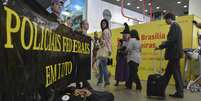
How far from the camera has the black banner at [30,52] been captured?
1246 millimetres

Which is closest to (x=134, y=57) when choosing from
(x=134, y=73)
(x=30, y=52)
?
(x=134, y=73)

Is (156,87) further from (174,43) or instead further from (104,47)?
(104,47)

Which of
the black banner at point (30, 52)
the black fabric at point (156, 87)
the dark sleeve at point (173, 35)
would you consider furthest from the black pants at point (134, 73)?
the black banner at point (30, 52)

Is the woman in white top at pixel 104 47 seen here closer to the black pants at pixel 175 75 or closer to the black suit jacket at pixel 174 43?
the black suit jacket at pixel 174 43

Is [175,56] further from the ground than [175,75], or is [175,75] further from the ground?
[175,56]

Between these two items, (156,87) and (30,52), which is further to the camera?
(156,87)

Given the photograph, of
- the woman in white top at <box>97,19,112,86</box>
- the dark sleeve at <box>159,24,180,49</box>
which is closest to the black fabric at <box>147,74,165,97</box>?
the dark sleeve at <box>159,24,180,49</box>

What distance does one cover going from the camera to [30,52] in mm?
1546

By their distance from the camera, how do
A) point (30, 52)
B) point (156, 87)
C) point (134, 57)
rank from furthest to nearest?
point (134, 57) → point (156, 87) → point (30, 52)

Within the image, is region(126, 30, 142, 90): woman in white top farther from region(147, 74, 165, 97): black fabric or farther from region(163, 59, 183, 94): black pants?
region(163, 59, 183, 94): black pants

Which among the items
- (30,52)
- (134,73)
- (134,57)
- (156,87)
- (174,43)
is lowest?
(156,87)

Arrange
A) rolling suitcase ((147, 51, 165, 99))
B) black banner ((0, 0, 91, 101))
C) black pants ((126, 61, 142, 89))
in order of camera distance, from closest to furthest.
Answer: black banner ((0, 0, 91, 101))
rolling suitcase ((147, 51, 165, 99))
black pants ((126, 61, 142, 89))

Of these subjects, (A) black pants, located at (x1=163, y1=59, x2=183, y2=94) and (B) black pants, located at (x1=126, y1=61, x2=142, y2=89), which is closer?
(A) black pants, located at (x1=163, y1=59, x2=183, y2=94)

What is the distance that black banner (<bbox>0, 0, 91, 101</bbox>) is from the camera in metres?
1.25
